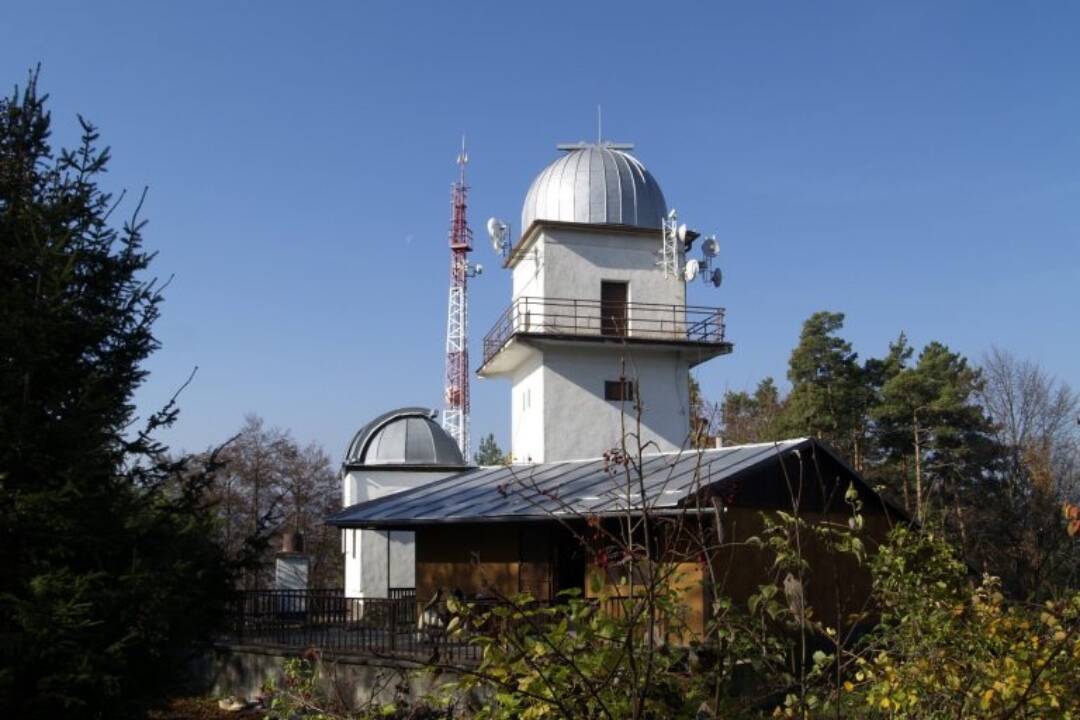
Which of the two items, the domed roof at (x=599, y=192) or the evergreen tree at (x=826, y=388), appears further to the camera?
the evergreen tree at (x=826, y=388)

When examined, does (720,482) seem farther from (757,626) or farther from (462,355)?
(462,355)

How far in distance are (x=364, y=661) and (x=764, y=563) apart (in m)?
6.85

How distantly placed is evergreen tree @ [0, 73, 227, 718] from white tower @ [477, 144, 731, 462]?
51.8 feet

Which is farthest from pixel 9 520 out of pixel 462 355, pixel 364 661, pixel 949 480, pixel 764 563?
pixel 949 480

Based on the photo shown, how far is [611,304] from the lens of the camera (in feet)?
87.5

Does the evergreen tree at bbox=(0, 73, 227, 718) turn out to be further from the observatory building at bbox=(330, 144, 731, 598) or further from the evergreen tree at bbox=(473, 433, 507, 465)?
the evergreen tree at bbox=(473, 433, 507, 465)

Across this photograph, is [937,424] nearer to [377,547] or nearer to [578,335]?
[578,335]

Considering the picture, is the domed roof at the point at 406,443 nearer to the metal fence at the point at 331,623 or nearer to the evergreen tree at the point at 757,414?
the metal fence at the point at 331,623

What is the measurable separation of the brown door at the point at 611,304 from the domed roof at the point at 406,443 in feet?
21.5

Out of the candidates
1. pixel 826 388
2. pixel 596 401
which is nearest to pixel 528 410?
pixel 596 401

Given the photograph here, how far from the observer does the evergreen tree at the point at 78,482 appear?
7.82 metres

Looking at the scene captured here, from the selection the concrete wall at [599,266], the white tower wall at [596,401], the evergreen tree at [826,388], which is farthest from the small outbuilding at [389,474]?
the evergreen tree at [826,388]

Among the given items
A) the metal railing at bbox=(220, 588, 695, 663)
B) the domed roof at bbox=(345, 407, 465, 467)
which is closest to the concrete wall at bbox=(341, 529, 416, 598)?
the domed roof at bbox=(345, 407, 465, 467)

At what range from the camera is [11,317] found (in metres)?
8.12
